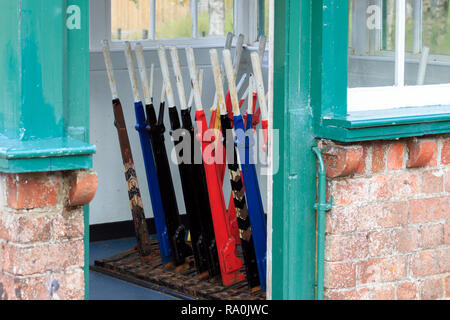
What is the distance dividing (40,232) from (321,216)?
102 centimetres

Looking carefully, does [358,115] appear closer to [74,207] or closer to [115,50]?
[74,207]

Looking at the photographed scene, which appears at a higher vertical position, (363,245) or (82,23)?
(82,23)

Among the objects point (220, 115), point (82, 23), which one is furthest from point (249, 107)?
point (82, 23)

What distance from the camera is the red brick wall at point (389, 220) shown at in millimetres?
2977

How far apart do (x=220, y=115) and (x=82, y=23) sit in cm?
144

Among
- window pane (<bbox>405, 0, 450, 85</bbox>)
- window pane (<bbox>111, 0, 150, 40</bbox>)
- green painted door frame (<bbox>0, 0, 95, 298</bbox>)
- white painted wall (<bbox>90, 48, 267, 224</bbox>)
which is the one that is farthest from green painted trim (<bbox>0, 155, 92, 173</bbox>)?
window pane (<bbox>111, 0, 150, 40</bbox>)

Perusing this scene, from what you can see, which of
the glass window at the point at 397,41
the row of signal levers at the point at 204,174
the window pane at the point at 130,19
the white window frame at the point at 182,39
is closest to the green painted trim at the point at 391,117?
the glass window at the point at 397,41

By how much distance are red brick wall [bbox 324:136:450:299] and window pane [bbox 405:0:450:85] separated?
27 cm

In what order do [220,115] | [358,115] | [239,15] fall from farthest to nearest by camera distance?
[239,15] < [220,115] < [358,115]

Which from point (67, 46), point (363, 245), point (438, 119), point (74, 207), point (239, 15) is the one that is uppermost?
point (239, 15)

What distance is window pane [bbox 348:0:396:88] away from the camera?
299cm

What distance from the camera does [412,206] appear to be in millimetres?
3135

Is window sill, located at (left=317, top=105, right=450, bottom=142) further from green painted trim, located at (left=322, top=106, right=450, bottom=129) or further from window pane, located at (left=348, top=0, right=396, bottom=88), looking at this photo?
window pane, located at (left=348, top=0, right=396, bottom=88)

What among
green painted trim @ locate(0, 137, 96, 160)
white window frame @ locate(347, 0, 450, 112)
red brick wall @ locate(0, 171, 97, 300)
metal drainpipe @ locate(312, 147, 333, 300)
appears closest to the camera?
green painted trim @ locate(0, 137, 96, 160)
